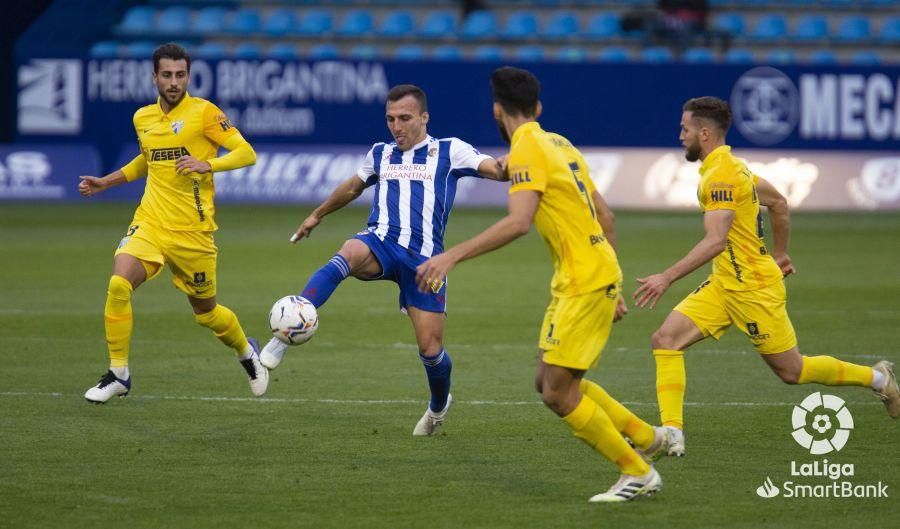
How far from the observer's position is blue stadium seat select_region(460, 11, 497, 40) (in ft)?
99.6

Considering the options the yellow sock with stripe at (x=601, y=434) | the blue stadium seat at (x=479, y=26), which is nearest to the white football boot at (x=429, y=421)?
the yellow sock with stripe at (x=601, y=434)

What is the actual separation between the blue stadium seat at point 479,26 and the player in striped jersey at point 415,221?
871 inches

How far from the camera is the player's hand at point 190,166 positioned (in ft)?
28.9

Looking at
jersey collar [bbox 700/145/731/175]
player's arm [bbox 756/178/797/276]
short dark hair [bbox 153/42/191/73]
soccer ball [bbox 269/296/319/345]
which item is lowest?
soccer ball [bbox 269/296/319/345]

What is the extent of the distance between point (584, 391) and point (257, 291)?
9.59m

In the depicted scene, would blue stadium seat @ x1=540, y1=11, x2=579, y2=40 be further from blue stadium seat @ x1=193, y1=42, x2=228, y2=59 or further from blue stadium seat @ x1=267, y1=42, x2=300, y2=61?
blue stadium seat @ x1=193, y1=42, x2=228, y2=59

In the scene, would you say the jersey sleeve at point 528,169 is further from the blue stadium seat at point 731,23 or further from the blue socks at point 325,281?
the blue stadium seat at point 731,23

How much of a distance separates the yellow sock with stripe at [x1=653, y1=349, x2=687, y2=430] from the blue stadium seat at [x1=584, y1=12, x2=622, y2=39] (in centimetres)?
2300

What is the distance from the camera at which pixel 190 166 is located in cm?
883

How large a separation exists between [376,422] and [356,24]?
76.1 feet

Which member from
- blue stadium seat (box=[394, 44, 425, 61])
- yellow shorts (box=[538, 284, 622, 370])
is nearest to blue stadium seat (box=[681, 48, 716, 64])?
blue stadium seat (box=[394, 44, 425, 61])

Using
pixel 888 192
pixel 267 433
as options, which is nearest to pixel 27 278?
pixel 267 433

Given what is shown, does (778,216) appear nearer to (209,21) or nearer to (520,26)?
(520,26)

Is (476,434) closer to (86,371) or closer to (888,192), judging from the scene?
(86,371)
